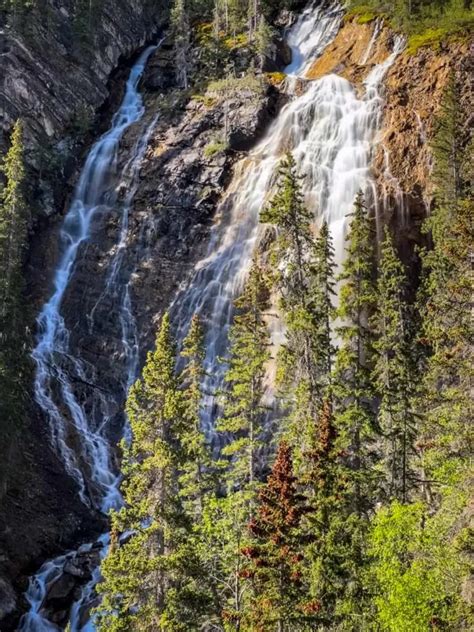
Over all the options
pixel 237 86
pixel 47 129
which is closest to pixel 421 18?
pixel 237 86

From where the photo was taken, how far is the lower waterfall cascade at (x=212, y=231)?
39.2m

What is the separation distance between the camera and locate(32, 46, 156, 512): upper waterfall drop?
3719 cm

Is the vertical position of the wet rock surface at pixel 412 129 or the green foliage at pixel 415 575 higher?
the wet rock surface at pixel 412 129

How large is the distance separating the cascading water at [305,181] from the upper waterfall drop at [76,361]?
6810 mm

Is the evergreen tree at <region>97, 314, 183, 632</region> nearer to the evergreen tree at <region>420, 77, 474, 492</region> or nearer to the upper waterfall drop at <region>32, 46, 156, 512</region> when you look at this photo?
the evergreen tree at <region>420, 77, 474, 492</region>

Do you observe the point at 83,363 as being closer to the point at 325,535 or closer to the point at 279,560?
the point at 325,535

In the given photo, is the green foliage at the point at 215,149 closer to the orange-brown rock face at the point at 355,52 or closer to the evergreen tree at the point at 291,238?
the orange-brown rock face at the point at 355,52

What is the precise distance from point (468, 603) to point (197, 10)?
87846 mm

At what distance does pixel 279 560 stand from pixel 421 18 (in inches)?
2431

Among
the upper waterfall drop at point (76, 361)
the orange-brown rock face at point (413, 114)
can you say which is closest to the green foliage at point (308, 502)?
the upper waterfall drop at point (76, 361)

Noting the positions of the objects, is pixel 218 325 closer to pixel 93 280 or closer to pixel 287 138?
pixel 93 280

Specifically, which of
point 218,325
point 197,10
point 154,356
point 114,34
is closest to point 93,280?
point 218,325

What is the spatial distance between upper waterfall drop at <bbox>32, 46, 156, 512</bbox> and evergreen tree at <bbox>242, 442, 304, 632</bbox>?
21463 millimetres

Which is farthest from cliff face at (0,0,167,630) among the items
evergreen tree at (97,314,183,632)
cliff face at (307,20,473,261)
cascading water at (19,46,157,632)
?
cliff face at (307,20,473,261)
